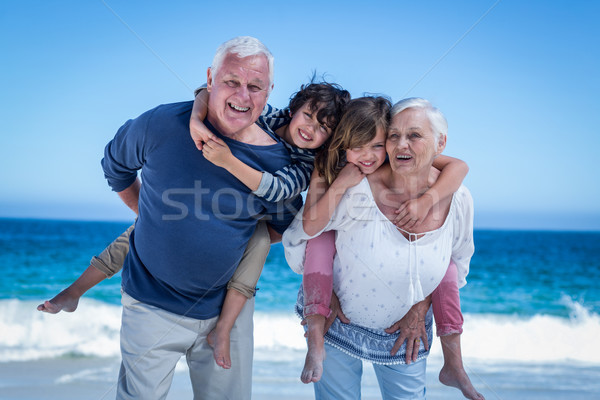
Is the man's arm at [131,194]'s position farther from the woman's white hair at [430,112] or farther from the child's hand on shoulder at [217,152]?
the woman's white hair at [430,112]

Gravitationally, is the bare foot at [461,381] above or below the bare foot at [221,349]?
above

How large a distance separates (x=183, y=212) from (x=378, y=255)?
0.90m

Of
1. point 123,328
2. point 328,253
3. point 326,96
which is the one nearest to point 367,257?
point 328,253

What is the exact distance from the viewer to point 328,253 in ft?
7.62

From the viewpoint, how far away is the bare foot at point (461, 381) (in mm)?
2455

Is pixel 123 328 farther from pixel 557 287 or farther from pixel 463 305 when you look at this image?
pixel 557 287

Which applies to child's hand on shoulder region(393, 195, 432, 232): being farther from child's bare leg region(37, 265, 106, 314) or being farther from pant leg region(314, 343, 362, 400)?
child's bare leg region(37, 265, 106, 314)

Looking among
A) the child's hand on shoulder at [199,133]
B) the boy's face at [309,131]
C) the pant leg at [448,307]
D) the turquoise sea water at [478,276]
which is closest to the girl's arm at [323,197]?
the boy's face at [309,131]

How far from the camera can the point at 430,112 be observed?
7.36 ft

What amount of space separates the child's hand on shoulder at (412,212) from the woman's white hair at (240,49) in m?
0.93

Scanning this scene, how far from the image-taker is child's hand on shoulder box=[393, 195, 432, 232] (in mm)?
2240

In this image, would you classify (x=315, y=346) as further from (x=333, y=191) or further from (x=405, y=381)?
(x=333, y=191)

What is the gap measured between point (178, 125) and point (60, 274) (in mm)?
12395

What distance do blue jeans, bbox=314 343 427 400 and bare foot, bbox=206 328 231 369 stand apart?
47cm
